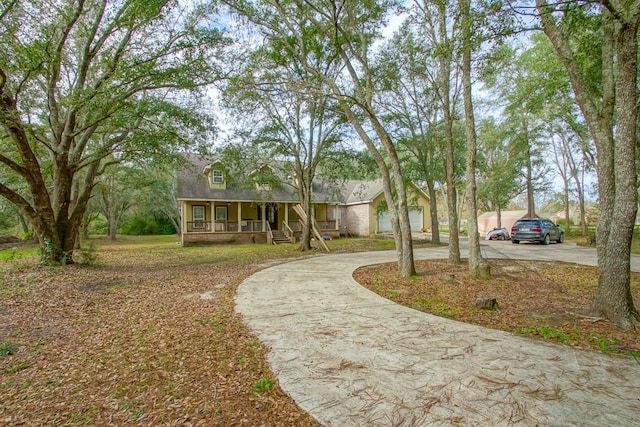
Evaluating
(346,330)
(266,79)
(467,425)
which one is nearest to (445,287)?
(346,330)

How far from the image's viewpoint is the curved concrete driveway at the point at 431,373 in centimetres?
250

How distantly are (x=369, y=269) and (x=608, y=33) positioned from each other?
22.6ft

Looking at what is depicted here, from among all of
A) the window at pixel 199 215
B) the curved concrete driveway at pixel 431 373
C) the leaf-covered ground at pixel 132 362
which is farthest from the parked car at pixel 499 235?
the leaf-covered ground at pixel 132 362

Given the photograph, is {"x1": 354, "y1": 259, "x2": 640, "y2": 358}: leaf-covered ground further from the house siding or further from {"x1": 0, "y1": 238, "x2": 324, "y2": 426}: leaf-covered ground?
the house siding

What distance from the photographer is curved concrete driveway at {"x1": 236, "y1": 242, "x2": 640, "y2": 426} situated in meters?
2.50

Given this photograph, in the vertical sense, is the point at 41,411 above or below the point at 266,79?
below

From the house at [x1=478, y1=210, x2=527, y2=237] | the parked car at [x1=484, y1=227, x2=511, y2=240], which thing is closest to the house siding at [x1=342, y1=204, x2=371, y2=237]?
the parked car at [x1=484, y1=227, x2=511, y2=240]

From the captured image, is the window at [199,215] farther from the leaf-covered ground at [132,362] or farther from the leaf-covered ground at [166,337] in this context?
the leaf-covered ground at [132,362]

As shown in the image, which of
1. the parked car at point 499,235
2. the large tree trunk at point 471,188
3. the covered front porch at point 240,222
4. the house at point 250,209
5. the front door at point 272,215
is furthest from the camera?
the front door at point 272,215

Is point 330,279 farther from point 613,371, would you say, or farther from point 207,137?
point 207,137

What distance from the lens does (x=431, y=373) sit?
10.3 ft

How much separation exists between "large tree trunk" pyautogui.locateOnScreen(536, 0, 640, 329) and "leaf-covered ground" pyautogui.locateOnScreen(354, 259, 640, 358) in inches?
17.7

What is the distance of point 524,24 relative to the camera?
502 centimetres

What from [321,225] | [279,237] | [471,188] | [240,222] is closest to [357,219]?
[321,225]
